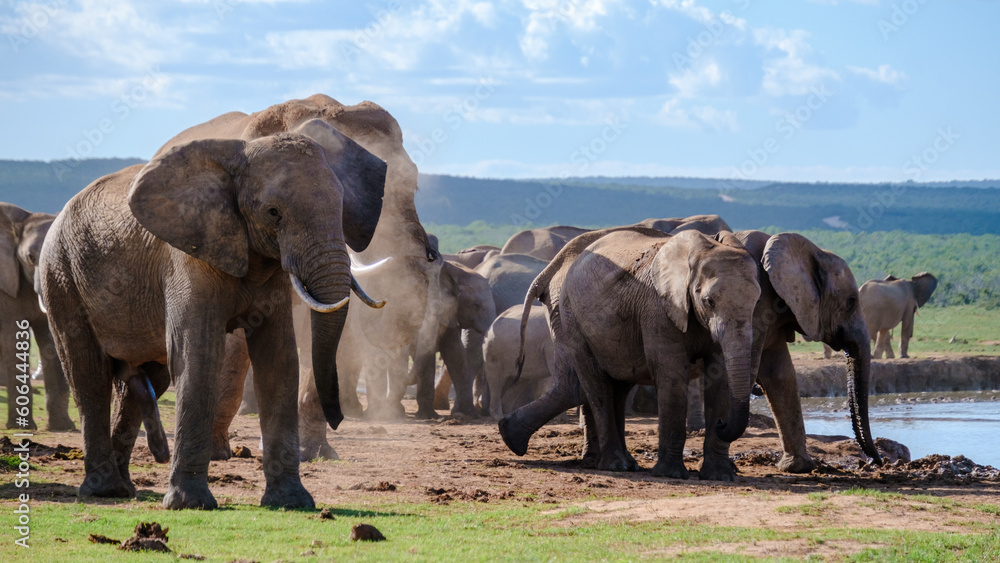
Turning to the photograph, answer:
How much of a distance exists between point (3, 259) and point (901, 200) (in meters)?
154

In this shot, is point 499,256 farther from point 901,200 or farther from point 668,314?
point 901,200

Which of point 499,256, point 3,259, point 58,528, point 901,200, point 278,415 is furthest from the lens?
point 901,200

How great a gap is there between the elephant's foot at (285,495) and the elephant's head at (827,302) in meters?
5.08

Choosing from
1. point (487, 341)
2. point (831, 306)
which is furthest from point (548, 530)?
point (487, 341)

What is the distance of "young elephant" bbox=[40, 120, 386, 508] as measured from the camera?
711 centimetres

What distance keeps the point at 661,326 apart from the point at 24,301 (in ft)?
27.3

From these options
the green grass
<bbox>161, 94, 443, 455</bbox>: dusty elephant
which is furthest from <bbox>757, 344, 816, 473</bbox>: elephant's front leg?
the green grass

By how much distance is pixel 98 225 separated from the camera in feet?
26.5

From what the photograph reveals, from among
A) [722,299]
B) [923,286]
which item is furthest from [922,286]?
[722,299]

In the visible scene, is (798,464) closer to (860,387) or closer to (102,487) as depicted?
(860,387)

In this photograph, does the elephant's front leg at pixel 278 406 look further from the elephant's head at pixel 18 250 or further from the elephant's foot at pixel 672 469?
the elephant's head at pixel 18 250

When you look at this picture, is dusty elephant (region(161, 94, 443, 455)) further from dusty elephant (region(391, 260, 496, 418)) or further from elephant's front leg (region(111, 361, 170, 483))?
dusty elephant (region(391, 260, 496, 418))

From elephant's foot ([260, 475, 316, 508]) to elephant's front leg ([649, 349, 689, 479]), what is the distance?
12.5 ft

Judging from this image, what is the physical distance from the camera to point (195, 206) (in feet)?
23.6
